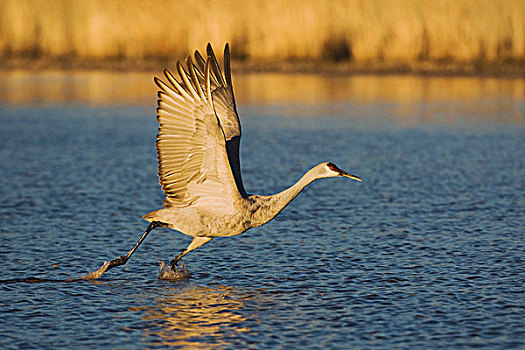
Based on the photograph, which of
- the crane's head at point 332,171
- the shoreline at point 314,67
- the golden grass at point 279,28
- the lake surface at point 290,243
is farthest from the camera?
the shoreline at point 314,67

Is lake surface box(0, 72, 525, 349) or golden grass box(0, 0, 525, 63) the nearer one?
lake surface box(0, 72, 525, 349)

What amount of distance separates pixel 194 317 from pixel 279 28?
20073 millimetres

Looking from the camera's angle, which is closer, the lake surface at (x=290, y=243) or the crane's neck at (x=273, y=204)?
the lake surface at (x=290, y=243)

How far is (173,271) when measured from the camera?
8.38 metres

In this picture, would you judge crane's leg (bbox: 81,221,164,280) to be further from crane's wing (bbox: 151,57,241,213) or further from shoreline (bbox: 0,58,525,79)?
shoreline (bbox: 0,58,525,79)

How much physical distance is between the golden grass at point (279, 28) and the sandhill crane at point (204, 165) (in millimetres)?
18544

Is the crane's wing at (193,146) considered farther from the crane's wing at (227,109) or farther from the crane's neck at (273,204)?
the crane's neck at (273,204)

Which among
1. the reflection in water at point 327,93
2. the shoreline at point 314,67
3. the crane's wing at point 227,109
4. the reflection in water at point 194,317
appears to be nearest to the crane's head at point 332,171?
the crane's wing at point 227,109

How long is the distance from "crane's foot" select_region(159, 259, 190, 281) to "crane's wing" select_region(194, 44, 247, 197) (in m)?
0.97

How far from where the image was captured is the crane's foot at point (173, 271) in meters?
8.36

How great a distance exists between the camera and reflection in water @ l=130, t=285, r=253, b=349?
671cm

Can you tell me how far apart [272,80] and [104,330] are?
2043 cm

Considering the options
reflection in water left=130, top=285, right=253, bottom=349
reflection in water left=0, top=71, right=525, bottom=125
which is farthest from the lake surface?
reflection in water left=0, top=71, right=525, bottom=125

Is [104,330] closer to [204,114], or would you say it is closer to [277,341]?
[277,341]
